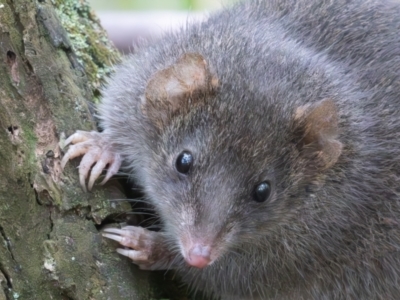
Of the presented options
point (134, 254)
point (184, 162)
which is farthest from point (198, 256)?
point (184, 162)

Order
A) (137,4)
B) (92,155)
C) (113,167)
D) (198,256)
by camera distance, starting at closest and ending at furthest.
→ (198,256), (92,155), (113,167), (137,4)

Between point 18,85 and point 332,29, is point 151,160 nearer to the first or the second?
point 18,85

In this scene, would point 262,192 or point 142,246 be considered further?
point 142,246

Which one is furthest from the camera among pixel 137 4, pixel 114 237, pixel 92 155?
pixel 137 4

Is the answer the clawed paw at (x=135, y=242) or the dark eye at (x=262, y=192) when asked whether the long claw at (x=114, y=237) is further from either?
the dark eye at (x=262, y=192)

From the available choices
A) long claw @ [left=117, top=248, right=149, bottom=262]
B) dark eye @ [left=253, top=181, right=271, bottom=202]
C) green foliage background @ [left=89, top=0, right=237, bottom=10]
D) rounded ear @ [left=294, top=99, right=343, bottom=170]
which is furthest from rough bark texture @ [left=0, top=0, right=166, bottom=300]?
green foliage background @ [left=89, top=0, right=237, bottom=10]

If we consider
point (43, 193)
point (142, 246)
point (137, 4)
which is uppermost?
point (43, 193)

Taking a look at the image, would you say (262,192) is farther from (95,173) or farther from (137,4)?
(137,4)
